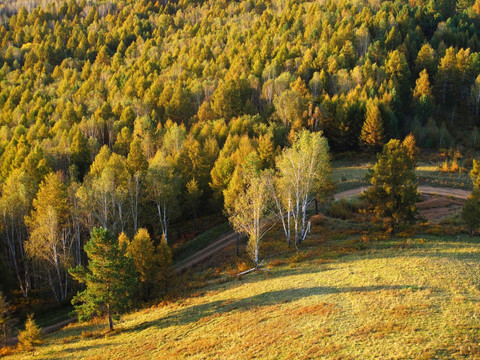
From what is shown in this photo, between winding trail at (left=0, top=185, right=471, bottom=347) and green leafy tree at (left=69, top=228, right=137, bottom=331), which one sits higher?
green leafy tree at (left=69, top=228, right=137, bottom=331)

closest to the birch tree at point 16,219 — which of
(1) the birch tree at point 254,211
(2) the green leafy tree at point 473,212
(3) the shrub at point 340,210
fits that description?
(1) the birch tree at point 254,211

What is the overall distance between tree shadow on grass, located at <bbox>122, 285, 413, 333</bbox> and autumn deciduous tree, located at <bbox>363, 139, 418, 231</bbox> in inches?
577

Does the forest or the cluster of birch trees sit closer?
the cluster of birch trees

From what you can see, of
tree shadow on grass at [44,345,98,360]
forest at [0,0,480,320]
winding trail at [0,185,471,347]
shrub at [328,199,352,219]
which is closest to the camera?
tree shadow on grass at [44,345,98,360]

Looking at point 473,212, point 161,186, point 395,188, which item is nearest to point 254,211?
point 395,188

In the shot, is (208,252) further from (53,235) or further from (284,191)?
(53,235)

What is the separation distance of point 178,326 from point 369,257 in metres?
19.7

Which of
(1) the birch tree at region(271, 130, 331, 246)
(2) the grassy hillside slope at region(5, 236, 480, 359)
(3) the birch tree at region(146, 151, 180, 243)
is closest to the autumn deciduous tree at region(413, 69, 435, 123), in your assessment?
(1) the birch tree at region(271, 130, 331, 246)

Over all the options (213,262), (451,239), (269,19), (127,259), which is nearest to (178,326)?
(127,259)

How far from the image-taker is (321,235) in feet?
157

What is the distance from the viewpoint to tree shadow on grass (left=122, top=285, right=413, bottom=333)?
99.4 ft

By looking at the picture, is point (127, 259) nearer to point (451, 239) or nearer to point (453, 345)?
point (453, 345)

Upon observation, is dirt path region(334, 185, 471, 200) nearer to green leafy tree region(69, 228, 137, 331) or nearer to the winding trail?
the winding trail

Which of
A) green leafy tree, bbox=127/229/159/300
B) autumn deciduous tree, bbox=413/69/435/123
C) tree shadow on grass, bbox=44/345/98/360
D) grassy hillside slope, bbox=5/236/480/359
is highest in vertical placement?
autumn deciduous tree, bbox=413/69/435/123
